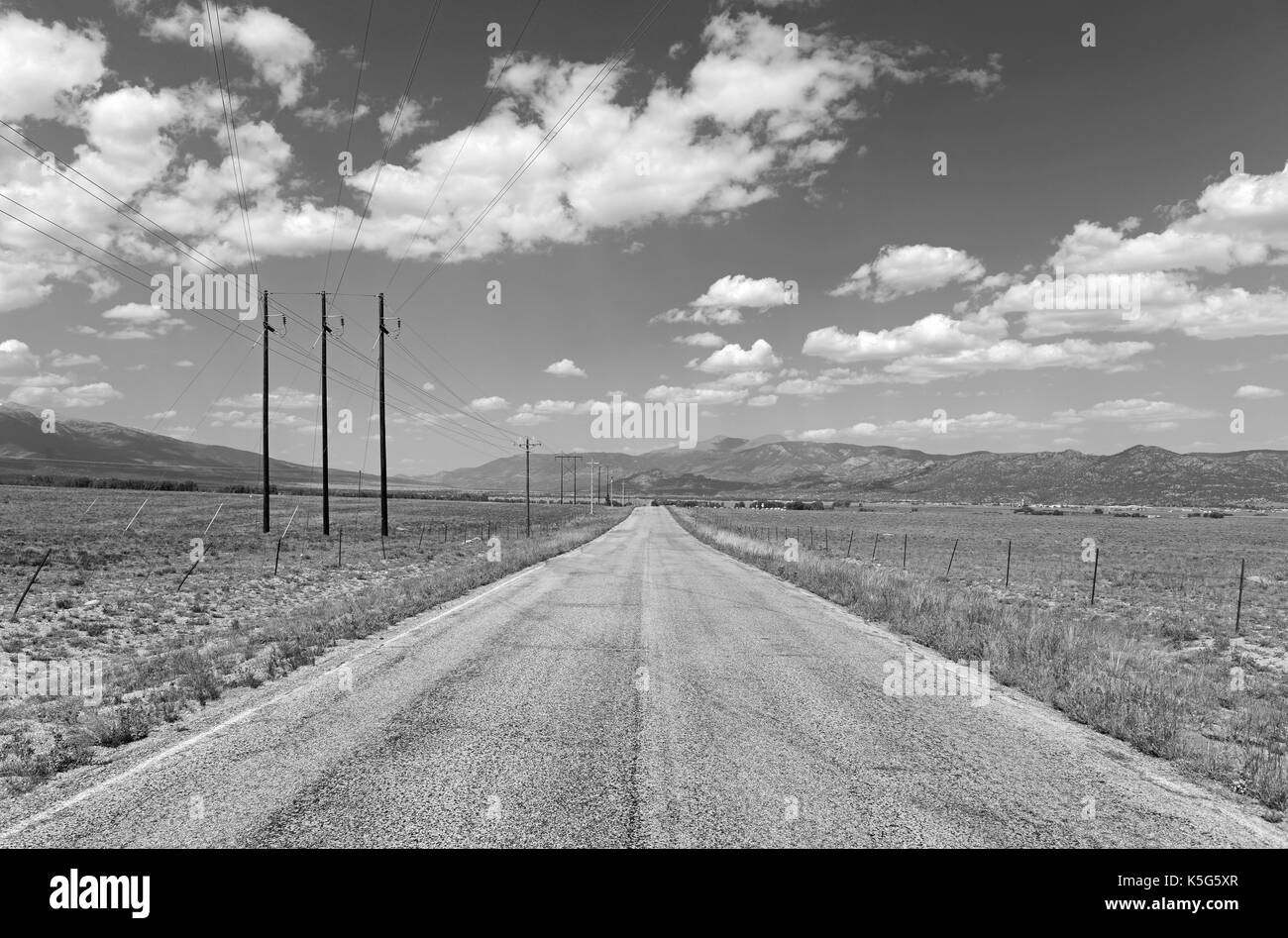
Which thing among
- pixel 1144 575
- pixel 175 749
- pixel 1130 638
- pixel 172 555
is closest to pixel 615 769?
pixel 175 749

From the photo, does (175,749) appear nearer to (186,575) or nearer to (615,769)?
(615,769)

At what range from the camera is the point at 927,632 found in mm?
12867

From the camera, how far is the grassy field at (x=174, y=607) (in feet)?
25.6

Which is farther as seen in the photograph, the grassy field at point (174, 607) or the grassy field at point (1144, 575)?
the grassy field at point (1144, 575)

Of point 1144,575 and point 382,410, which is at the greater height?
point 382,410

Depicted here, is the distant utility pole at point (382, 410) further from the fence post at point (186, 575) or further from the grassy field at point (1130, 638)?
Result: the grassy field at point (1130, 638)

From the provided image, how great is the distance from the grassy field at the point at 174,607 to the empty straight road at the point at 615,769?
0.79m

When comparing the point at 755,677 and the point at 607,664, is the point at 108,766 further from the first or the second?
the point at 755,677

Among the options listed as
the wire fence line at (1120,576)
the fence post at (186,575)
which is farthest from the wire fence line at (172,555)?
the wire fence line at (1120,576)

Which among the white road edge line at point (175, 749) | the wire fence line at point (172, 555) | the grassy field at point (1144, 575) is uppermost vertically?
the white road edge line at point (175, 749)

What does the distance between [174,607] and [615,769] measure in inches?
671

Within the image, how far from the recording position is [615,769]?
5742mm

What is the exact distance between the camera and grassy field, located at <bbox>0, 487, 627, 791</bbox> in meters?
7.82

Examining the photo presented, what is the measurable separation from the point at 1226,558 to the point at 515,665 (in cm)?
4828
